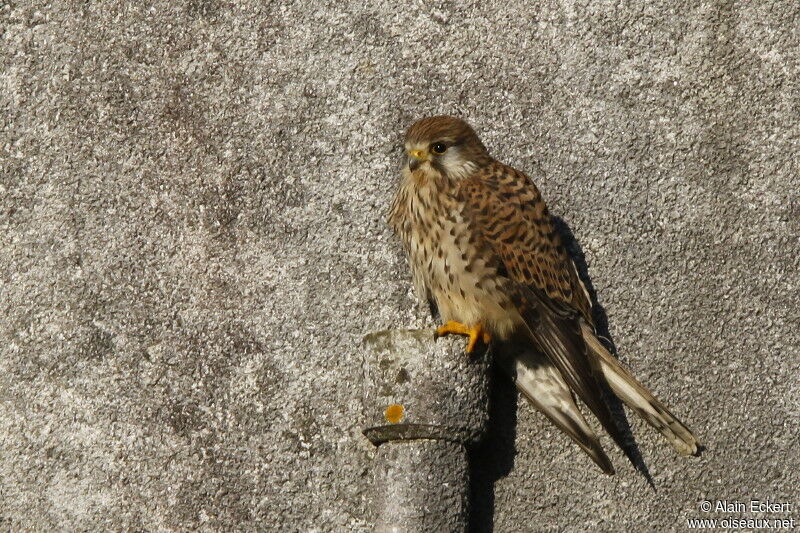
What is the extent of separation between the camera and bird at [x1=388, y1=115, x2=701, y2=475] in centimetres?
292

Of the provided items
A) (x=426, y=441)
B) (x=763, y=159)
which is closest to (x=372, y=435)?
(x=426, y=441)

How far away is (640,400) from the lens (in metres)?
2.89

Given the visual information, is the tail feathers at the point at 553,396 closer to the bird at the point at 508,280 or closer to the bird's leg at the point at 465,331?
the bird at the point at 508,280

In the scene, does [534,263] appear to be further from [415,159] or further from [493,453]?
[493,453]

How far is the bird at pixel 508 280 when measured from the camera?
2916 millimetres

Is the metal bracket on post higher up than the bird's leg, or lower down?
lower down

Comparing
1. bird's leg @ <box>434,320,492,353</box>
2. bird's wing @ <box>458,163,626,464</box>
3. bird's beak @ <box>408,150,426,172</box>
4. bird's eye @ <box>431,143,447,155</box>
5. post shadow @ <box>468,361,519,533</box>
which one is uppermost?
bird's eye @ <box>431,143,447,155</box>

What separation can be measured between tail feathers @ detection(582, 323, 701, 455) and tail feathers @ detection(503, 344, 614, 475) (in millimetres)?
125

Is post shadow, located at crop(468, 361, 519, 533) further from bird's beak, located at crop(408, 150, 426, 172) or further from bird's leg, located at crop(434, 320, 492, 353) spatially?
bird's beak, located at crop(408, 150, 426, 172)

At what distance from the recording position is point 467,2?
126 inches

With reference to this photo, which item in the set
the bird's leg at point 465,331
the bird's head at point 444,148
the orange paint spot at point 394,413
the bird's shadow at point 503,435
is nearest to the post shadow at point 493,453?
→ the bird's shadow at point 503,435

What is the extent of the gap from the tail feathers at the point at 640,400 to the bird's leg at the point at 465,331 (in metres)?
0.29

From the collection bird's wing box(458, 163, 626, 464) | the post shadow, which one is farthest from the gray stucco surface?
bird's wing box(458, 163, 626, 464)

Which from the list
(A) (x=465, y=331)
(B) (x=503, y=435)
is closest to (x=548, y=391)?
(B) (x=503, y=435)
